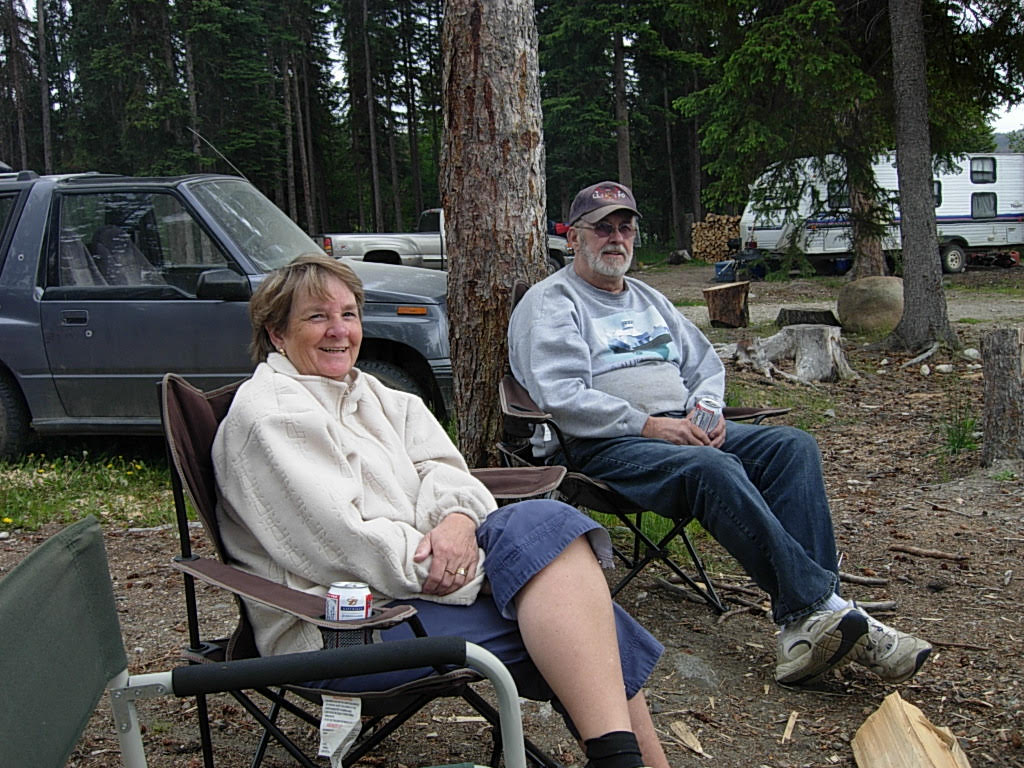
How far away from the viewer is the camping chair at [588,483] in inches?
129

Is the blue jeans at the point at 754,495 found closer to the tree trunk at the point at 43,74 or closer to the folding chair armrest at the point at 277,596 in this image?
the folding chair armrest at the point at 277,596

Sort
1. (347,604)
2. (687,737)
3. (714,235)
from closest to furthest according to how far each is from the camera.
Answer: (347,604) → (687,737) → (714,235)

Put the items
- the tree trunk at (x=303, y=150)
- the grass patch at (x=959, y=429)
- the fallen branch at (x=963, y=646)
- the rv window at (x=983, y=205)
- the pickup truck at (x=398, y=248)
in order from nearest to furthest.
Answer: the fallen branch at (x=963, y=646)
the grass patch at (x=959, y=429)
the pickup truck at (x=398, y=248)
the rv window at (x=983, y=205)
the tree trunk at (x=303, y=150)

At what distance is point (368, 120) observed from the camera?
3488 cm

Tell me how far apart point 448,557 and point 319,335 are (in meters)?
0.68

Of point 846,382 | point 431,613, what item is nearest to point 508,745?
point 431,613

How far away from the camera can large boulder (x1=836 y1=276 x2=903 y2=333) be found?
11203 mm

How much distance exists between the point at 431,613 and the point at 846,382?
6774mm

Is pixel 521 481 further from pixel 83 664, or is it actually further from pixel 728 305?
pixel 728 305

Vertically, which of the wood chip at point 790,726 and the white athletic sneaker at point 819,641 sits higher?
the white athletic sneaker at point 819,641

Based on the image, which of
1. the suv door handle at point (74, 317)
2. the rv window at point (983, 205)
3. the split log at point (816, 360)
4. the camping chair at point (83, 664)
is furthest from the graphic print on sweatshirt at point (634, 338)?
the rv window at point (983, 205)

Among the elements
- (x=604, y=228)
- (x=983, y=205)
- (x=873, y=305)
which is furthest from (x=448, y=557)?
(x=983, y=205)

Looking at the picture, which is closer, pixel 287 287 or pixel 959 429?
pixel 287 287

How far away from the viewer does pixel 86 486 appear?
5617mm
